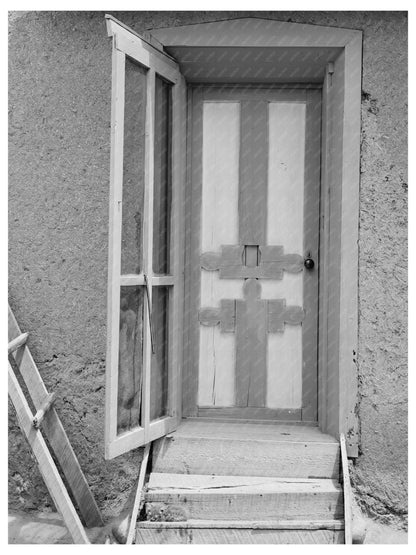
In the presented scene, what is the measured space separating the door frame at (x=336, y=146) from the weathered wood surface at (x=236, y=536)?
54cm

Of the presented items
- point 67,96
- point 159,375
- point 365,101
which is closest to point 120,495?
point 159,375

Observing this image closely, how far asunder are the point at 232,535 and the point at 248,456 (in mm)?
501

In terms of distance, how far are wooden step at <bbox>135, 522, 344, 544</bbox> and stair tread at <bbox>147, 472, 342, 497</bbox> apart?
21 centimetres

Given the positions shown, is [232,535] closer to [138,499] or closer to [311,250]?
[138,499]

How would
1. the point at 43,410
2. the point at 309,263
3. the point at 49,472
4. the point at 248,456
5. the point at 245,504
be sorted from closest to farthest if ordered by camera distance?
the point at 49,472 → the point at 245,504 → the point at 43,410 → the point at 248,456 → the point at 309,263

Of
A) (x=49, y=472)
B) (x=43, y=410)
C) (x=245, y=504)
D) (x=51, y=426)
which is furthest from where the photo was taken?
(x=51, y=426)

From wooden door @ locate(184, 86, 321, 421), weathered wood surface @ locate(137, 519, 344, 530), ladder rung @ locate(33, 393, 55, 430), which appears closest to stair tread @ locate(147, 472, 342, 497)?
weathered wood surface @ locate(137, 519, 344, 530)

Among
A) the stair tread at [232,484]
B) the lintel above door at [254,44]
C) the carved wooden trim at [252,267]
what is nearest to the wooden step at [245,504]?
the stair tread at [232,484]

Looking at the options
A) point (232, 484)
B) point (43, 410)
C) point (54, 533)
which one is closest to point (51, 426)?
point (43, 410)

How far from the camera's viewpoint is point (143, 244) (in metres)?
4.07

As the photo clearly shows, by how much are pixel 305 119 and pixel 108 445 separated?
2364mm

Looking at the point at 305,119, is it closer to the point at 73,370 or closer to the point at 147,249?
the point at 147,249

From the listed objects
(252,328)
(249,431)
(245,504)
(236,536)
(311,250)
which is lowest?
(236,536)

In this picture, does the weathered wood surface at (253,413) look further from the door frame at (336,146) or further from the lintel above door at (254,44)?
the lintel above door at (254,44)
